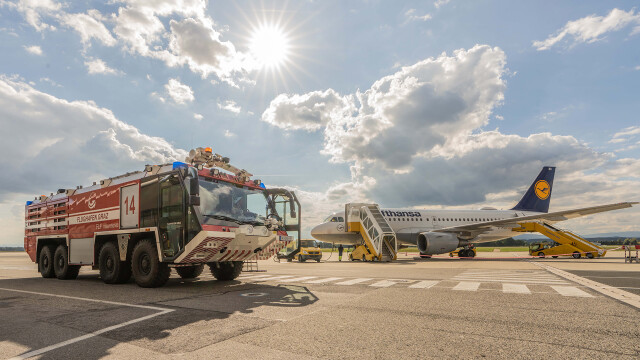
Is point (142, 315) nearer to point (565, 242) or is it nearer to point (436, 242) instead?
point (436, 242)

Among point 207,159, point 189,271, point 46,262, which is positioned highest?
point 207,159

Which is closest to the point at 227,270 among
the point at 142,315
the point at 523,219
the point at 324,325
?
the point at 142,315

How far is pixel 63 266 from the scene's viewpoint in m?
12.7

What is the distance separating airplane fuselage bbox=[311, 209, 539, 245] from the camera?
92.8 feet

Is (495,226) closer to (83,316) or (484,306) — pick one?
(484,306)

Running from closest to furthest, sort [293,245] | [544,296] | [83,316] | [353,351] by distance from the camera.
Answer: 1. [353,351]
2. [83,316]
3. [544,296]
4. [293,245]

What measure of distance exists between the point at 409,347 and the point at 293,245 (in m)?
7.25

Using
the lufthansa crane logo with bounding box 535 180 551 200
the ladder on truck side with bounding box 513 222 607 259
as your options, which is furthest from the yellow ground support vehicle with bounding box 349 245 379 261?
the lufthansa crane logo with bounding box 535 180 551 200

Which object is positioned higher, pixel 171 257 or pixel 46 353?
pixel 171 257

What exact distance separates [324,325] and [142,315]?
10.3 feet

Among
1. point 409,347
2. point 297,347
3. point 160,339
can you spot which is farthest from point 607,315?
point 160,339

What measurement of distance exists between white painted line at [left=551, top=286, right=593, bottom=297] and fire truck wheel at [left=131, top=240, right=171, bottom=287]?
9.60m

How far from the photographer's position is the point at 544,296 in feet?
24.6

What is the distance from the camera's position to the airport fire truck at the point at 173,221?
868 cm
